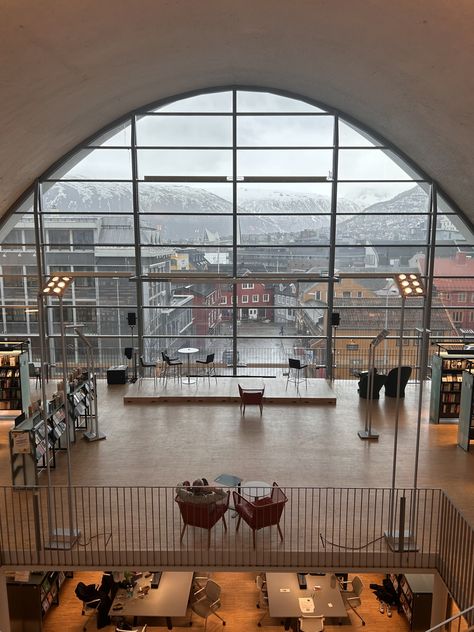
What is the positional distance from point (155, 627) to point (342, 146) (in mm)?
12542

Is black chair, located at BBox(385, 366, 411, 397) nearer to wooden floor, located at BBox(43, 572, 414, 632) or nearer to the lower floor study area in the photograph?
the lower floor study area

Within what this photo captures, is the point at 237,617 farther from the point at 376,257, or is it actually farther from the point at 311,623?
the point at 376,257

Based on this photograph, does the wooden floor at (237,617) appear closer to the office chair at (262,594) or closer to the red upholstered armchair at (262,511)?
the office chair at (262,594)

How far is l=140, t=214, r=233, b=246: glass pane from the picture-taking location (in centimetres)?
1541

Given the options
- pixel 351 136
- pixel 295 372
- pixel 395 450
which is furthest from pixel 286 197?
pixel 395 450

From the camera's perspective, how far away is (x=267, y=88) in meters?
15.0

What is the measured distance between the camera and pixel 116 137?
49.9ft

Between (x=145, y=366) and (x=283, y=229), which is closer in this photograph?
(x=145, y=366)

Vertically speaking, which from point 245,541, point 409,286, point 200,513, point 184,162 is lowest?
point 245,541

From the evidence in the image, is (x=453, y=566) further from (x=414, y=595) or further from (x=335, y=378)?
(x=335, y=378)

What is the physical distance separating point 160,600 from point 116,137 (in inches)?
469

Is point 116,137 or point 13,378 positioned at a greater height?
point 116,137

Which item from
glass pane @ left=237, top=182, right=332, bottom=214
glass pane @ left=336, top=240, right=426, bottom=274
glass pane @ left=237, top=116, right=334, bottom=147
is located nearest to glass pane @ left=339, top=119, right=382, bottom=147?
glass pane @ left=237, top=116, right=334, bottom=147

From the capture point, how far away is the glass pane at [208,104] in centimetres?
1514
